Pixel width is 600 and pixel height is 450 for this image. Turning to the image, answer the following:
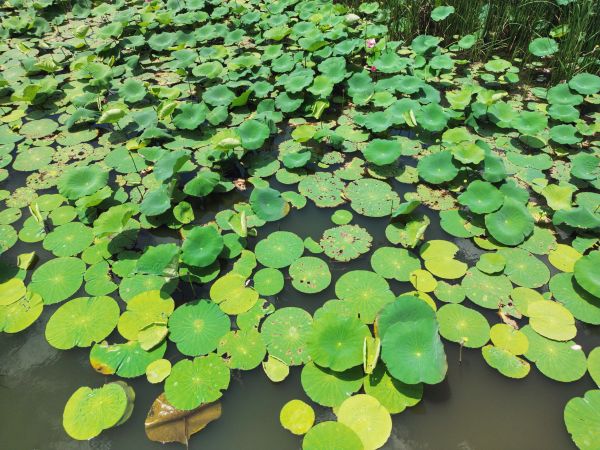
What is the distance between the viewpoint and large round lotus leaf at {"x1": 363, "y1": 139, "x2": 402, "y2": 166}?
479 centimetres

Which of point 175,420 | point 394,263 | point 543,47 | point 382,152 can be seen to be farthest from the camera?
point 543,47

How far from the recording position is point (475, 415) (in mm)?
2830

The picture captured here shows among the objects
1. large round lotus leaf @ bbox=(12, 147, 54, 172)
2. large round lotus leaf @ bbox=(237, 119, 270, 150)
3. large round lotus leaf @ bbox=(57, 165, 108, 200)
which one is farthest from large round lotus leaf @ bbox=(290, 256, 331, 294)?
large round lotus leaf @ bbox=(12, 147, 54, 172)

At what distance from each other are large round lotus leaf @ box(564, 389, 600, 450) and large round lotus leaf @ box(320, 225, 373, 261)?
Answer: 210 centimetres

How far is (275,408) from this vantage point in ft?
9.53

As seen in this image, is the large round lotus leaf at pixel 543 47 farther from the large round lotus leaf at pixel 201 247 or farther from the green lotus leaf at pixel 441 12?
the large round lotus leaf at pixel 201 247

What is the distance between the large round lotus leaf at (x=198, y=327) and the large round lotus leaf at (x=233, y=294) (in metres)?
0.09

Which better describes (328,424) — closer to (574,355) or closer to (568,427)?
(568,427)

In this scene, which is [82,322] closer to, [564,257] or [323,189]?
[323,189]

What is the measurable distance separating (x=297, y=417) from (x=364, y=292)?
50.0 inches

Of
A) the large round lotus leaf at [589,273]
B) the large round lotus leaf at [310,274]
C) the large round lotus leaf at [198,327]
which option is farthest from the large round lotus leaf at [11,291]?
the large round lotus leaf at [589,273]

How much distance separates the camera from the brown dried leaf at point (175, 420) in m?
2.77

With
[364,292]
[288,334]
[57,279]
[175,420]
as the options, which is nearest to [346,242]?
[364,292]

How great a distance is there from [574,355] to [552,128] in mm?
3445
